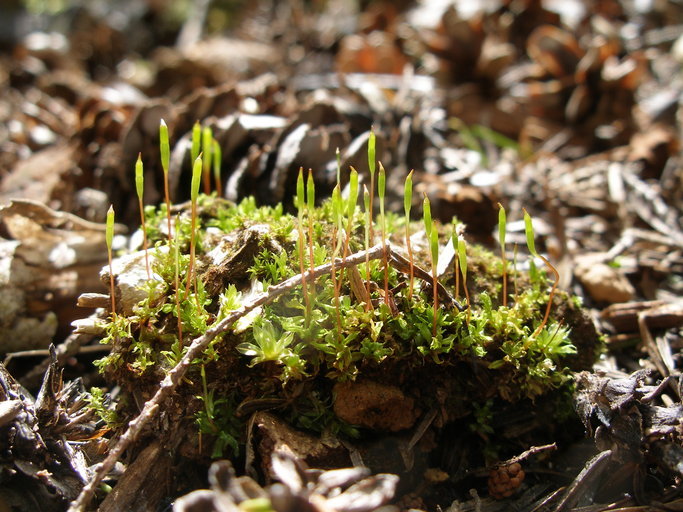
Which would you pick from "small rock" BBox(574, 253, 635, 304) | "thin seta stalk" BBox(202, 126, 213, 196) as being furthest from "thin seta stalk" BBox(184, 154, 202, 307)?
"small rock" BBox(574, 253, 635, 304)

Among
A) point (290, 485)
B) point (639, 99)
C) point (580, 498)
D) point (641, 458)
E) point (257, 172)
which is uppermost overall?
point (639, 99)

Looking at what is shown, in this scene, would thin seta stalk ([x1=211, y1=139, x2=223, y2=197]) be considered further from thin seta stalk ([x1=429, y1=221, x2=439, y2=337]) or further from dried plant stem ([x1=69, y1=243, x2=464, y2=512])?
thin seta stalk ([x1=429, y1=221, x2=439, y2=337])

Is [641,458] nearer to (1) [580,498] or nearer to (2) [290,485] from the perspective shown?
(1) [580,498]

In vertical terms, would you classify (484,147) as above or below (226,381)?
above

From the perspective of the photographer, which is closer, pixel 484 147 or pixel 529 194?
pixel 529 194

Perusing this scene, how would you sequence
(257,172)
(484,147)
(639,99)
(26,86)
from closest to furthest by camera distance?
(257,172)
(484,147)
(639,99)
(26,86)

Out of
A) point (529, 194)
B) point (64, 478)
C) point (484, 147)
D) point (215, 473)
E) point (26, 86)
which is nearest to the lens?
point (215, 473)

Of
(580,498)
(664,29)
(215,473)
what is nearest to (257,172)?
(215,473)
